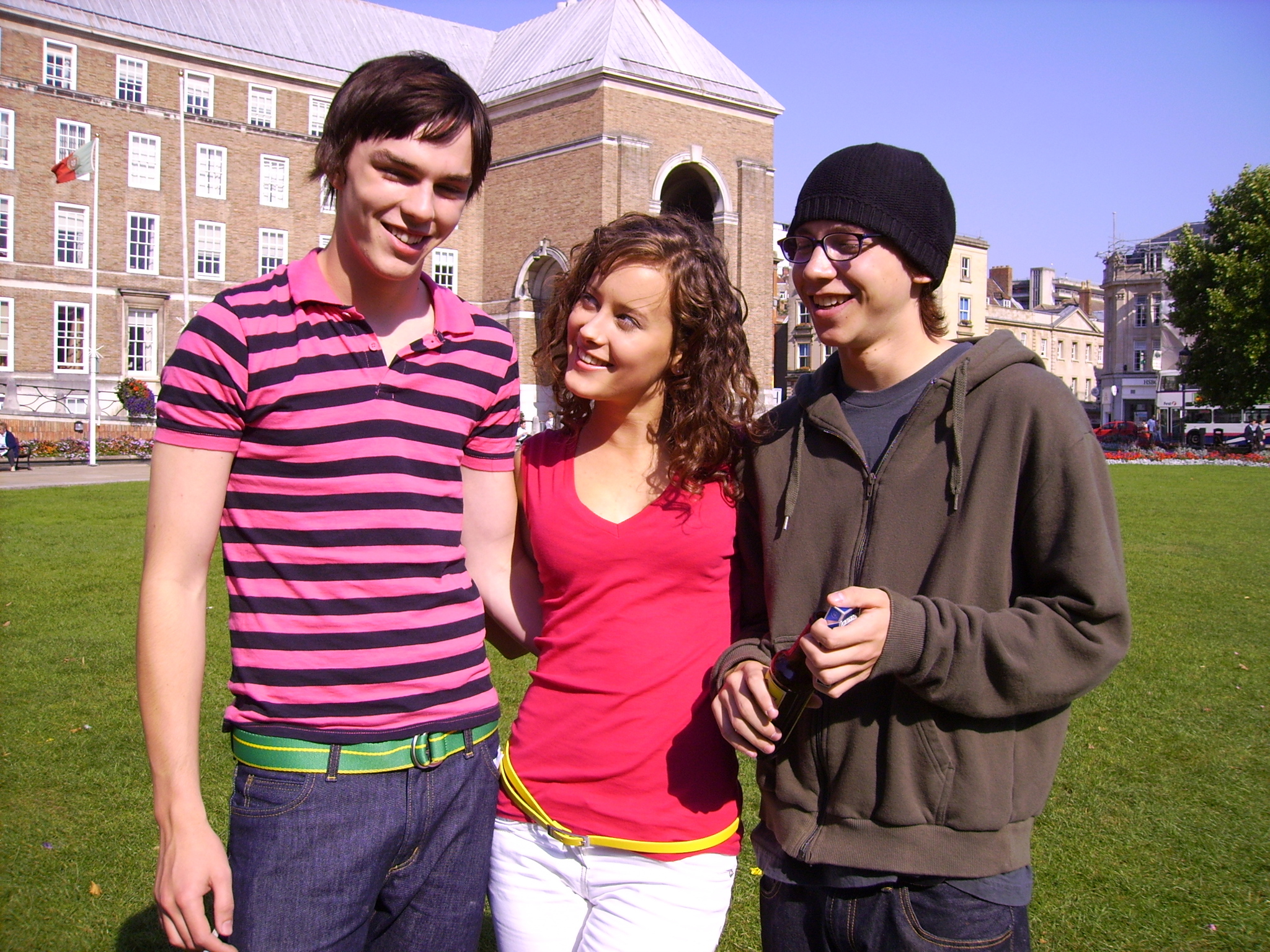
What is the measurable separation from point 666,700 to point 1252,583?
472 inches

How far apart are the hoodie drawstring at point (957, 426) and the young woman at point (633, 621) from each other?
58cm

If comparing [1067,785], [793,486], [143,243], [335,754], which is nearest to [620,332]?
[793,486]

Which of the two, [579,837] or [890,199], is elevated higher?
[890,199]

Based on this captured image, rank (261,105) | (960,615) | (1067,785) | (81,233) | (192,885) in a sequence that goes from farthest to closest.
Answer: (261,105) → (81,233) → (1067,785) → (960,615) → (192,885)

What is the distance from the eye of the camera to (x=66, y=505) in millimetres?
17812

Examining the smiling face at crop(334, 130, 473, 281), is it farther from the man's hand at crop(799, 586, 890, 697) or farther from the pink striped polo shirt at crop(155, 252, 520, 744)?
the man's hand at crop(799, 586, 890, 697)

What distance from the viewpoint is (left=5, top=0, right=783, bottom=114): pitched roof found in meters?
38.4

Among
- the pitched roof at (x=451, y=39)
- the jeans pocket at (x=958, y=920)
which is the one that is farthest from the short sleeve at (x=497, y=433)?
the pitched roof at (x=451, y=39)

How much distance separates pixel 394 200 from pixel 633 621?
1065 millimetres

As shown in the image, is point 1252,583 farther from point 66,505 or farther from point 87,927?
point 66,505

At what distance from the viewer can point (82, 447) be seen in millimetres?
30672

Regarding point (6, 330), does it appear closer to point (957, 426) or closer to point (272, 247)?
point (272, 247)

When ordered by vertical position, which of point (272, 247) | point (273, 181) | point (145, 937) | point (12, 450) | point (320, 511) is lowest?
point (145, 937)

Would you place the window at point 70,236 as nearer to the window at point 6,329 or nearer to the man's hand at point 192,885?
the window at point 6,329
